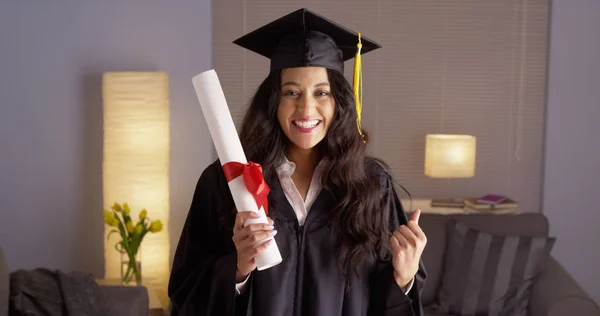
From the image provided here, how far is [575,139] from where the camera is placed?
5223mm

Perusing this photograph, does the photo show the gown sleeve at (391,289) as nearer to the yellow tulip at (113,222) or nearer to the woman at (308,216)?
the woman at (308,216)

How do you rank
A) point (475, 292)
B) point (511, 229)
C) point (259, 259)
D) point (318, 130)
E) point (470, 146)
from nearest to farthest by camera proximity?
point (259, 259) < point (318, 130) < point (475, 292) < point (511, 229) < point (470, 146)

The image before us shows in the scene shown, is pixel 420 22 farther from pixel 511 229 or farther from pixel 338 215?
pixel 338 215

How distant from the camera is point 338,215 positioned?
1.96m

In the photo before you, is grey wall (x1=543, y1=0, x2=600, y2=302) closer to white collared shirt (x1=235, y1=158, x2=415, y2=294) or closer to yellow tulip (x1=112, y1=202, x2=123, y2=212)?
yellow tulip (x1=112, y1=202, x2=123, y2=212)

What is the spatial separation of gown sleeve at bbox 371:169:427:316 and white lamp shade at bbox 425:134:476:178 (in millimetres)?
2919

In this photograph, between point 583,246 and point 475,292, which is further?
point 583,246

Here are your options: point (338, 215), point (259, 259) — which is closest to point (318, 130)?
point (338, 215)

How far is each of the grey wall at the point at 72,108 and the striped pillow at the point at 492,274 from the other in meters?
1.81

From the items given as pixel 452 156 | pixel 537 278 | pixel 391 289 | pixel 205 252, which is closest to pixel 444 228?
pixel 537 278

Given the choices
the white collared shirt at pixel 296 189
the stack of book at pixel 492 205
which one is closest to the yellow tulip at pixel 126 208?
the stack of book at pixel 492 205

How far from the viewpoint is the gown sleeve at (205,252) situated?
197 centimetres

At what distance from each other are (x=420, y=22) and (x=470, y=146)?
900 millimetres

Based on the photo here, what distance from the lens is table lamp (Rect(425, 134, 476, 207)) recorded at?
4.94 meters
